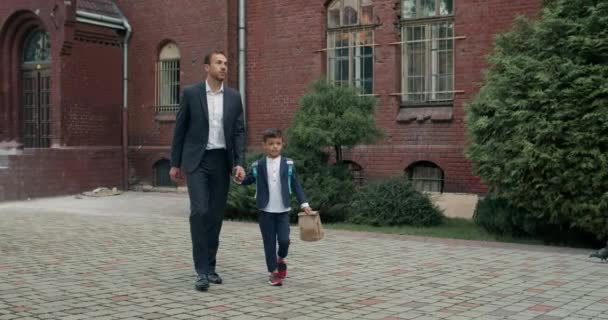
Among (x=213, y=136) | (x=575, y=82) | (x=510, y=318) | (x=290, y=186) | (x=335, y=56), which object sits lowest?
(x=510, y=318)

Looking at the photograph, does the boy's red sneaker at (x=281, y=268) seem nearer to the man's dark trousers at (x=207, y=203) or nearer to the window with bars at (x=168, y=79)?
the man's dark trousers at (x=207, y=203)

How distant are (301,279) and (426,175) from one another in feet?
24.8

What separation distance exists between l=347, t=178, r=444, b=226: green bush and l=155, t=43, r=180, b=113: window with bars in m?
8.00

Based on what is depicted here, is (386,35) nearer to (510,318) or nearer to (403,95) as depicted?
(403,95)

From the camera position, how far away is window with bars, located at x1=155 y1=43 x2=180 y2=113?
18.5 meters

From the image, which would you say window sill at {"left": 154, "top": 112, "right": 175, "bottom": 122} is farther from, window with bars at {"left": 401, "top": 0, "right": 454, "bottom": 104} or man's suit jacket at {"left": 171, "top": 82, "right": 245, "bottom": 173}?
man's suit jacket at {"left": 171, "top": 82, "right": 245, "bottom": 173}

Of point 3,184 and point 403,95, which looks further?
point 3,184

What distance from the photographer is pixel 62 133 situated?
1767 centimetres

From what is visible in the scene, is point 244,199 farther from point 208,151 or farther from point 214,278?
point 208,151

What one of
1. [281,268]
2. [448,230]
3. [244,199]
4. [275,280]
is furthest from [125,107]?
[275,280]

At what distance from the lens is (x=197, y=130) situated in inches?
268

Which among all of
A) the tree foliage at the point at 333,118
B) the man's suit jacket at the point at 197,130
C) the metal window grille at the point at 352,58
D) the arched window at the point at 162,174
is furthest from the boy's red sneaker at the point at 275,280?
the arched window at the point at 162,174

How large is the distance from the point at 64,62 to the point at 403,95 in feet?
27.8

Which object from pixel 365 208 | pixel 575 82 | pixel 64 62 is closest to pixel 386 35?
pixel 365 208
